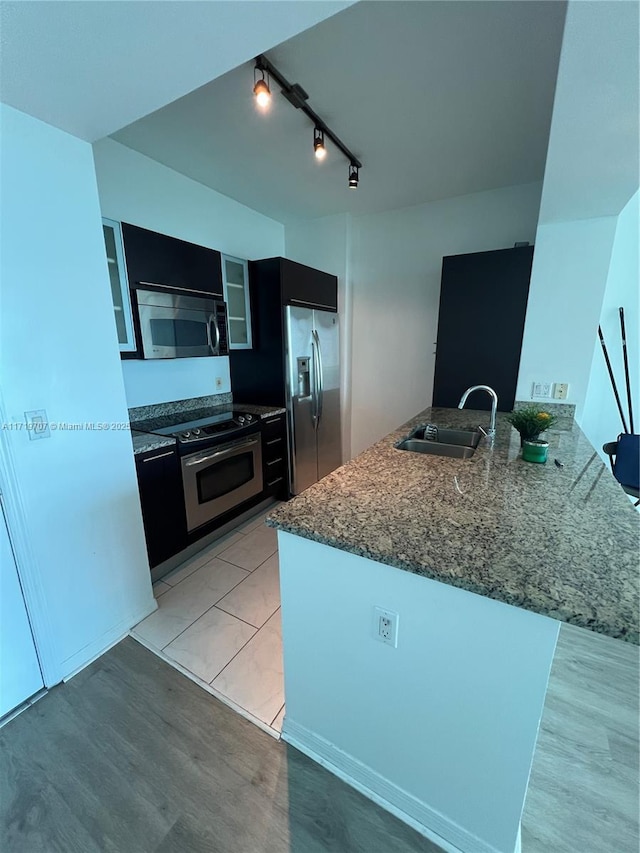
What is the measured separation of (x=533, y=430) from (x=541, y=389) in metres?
0.84

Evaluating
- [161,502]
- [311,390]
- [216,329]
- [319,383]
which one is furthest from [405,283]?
[161,502]

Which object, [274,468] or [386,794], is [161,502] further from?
[386,794]

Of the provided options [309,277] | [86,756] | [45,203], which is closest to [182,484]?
[86,756]

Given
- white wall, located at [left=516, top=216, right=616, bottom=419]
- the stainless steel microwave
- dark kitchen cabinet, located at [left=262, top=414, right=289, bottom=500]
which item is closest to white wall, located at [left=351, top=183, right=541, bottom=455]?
white wall, located at [left=516, top=216, right=616, bottom=419]

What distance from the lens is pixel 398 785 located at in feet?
3.67

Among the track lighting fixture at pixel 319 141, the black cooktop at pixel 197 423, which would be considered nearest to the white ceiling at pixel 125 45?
the track lighting fixture at pixel 319 141

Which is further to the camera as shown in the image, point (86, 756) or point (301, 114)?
point (301, 114)

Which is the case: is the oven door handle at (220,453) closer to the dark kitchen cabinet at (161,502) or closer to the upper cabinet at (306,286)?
the dark kitchen cabinet at (161,502)

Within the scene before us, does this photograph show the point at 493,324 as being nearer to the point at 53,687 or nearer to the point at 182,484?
the point at 182,484

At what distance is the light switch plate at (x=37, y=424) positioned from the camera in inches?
54.8

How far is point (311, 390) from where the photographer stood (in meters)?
3.32

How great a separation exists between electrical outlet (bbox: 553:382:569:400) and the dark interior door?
36cm

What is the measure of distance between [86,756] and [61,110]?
2423 mm

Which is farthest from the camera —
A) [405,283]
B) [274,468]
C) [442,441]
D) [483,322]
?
[405,283]
